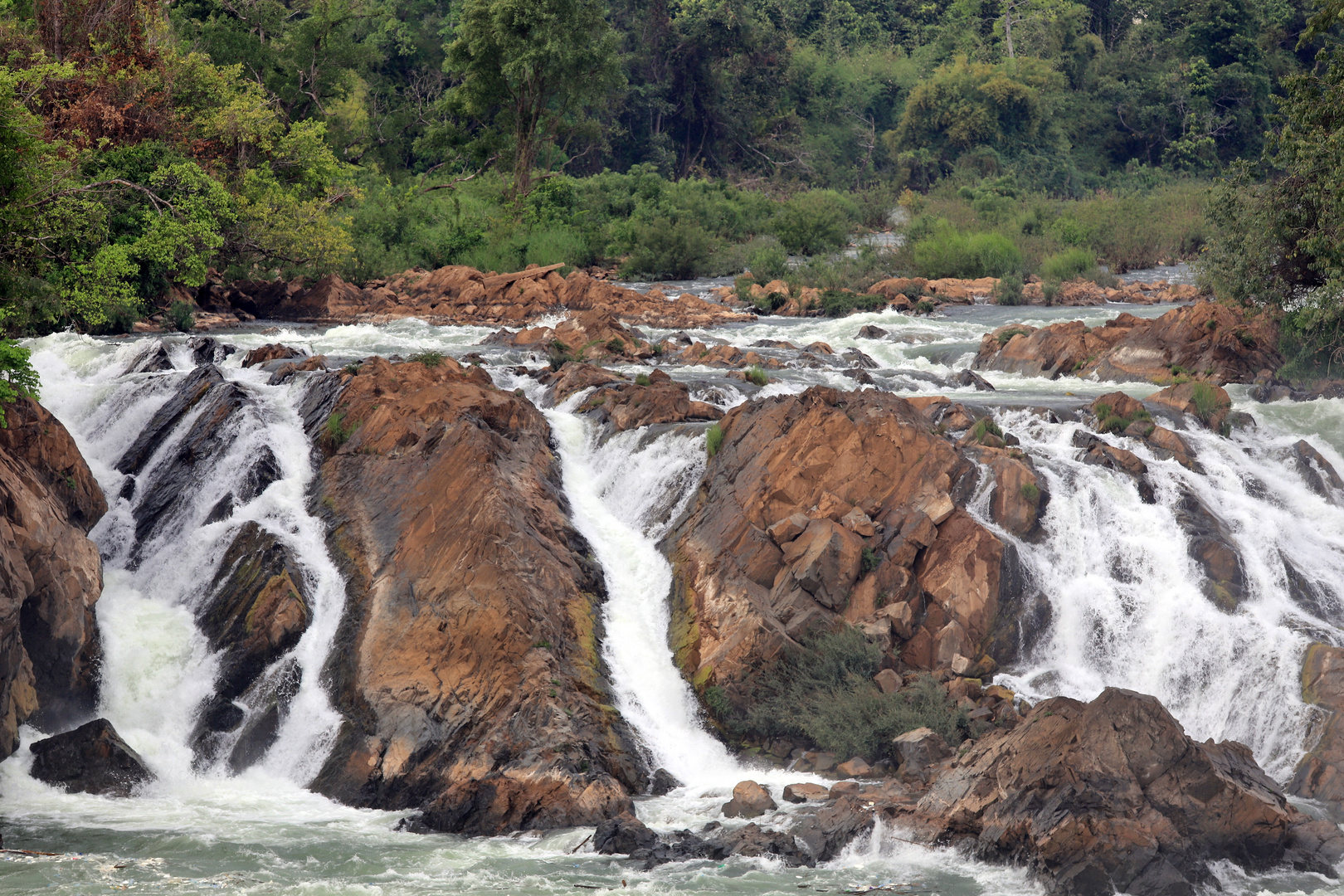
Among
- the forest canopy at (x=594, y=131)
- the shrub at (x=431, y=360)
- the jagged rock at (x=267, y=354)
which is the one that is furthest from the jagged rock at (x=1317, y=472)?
the jagged rock at (x=267, y=354)

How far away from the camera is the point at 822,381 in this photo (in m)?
23.0

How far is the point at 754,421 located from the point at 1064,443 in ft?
16.8

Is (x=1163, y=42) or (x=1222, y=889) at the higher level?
(x=1163, y=42)

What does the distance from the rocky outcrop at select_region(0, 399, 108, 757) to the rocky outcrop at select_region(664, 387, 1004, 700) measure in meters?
7.17

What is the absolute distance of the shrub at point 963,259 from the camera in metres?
38.9

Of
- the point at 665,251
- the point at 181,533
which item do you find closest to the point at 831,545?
the point at 181,533

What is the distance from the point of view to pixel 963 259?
128ft

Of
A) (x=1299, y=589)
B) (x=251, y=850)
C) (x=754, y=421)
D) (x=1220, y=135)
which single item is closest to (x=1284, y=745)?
(x=1299, y=589)

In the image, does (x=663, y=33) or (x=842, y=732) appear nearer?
(x=842, y=732)

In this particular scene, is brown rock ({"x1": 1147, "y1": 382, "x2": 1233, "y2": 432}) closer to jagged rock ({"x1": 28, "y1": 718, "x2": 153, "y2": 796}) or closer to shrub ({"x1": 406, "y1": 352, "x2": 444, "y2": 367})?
shrub ({"x1": 406, "y1": 352, "x2": 444, "y2": 367})

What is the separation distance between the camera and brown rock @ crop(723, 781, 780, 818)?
11.5 metres

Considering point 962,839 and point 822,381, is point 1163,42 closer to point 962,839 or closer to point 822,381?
point 822,381

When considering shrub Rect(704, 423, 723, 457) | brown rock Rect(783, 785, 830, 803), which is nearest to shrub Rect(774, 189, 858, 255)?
shrub Rect(704, 423, 723, 457)

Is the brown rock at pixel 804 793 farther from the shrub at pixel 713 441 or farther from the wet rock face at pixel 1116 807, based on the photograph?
Result: the shrub at pixel 713 441
